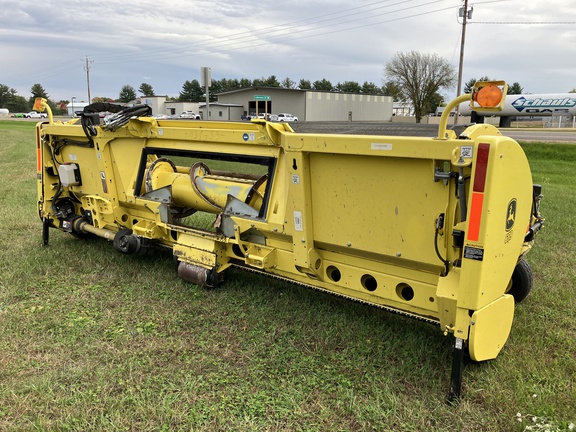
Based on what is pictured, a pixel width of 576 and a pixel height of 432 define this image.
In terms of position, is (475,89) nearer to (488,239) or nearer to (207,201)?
(488,239)

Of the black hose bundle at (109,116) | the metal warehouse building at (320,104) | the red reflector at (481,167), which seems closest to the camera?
the red reflector at (481,167)

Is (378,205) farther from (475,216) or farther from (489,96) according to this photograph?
(489,96)

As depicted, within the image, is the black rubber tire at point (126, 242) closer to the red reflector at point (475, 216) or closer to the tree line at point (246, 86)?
the red reflector at point (475, 216)

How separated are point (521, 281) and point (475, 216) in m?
1.59

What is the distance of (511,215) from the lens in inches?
103

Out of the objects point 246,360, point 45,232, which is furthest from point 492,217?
point 45,232

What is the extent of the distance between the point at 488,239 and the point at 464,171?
38 cm

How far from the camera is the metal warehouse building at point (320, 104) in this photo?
52.2 metres

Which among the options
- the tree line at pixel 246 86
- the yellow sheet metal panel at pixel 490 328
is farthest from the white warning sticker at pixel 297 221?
the tree line at pixel 246 86

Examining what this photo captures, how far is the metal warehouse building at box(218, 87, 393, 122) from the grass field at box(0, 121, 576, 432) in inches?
1910

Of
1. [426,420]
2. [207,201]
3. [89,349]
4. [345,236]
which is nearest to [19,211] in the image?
[207,201]

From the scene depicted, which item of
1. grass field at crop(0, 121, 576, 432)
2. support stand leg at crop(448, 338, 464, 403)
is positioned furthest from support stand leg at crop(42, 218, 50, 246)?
support stand leg at crop(448, 338, 464, 403)

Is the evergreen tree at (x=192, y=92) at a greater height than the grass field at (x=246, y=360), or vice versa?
the evergreen tree at (x=192, y=92)

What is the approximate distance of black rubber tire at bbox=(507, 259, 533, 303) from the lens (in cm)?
360
